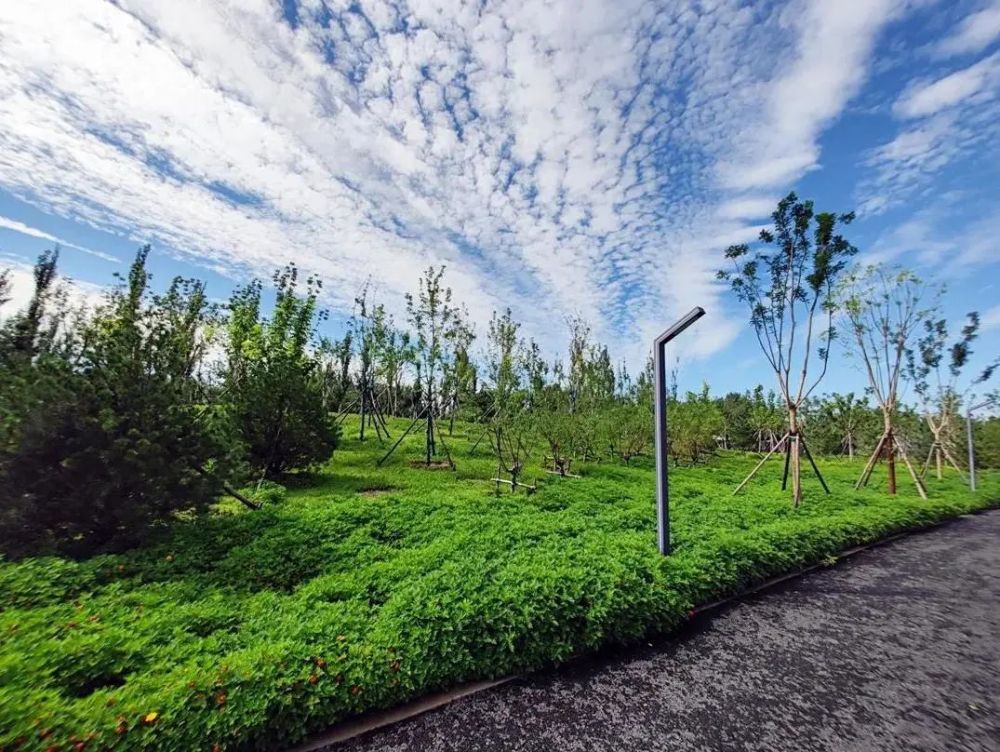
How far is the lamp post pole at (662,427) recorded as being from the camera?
4578mm

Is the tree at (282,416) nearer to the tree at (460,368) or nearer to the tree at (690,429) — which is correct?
the tree at (460,368)

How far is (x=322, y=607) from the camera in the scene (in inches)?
140

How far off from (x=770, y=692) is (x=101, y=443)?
6.70 meters

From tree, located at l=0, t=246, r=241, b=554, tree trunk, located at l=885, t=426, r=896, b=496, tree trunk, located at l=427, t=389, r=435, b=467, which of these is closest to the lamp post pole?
tree, located at l=0, t=246, r=241, b=554

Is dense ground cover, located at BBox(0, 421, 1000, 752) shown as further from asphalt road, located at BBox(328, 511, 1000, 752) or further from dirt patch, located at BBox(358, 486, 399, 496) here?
dirt patch, located at BBox(358, 486, 399, 496)

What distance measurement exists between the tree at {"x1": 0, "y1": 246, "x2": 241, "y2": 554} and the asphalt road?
4.07m

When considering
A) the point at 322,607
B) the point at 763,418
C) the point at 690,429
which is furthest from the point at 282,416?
the point at 763,418

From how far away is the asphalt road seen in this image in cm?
256

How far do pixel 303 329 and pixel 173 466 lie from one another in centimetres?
1378

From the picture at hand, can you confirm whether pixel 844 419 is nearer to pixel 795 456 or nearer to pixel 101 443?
pixel 795 456

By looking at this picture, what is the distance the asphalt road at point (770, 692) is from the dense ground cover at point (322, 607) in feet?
0.84

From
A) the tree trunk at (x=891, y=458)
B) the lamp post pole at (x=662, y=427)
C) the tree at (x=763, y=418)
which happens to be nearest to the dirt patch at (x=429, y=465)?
the lamp post pole at (x=662, y=427)

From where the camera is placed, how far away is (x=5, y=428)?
14.5 ft

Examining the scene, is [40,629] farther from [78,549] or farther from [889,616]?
[889,616]
